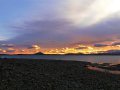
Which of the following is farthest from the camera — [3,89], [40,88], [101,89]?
[101,89]

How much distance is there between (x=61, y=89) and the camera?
98.4ft

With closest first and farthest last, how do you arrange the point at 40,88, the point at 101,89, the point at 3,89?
the point at 3,89 → the point at 40,88 → the point at 101,89

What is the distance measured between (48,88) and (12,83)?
4.79 meters

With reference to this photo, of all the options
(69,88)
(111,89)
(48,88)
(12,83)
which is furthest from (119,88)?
(12,83)

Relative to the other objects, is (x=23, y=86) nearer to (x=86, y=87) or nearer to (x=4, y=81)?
(x=4, y=81)

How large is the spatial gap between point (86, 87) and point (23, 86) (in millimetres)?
7959

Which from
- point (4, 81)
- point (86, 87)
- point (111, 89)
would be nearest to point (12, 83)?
point (4, 81)

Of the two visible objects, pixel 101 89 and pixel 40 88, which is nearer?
pixel 40 88

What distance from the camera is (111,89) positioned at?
32188 millimetres

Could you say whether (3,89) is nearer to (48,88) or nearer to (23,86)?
(23,86)

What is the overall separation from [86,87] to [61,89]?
405 cm

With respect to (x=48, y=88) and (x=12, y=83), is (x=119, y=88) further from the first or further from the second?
(x=12, y=83)

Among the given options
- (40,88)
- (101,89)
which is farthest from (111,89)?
(40,88)

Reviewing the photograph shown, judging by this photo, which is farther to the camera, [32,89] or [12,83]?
[12,83]
